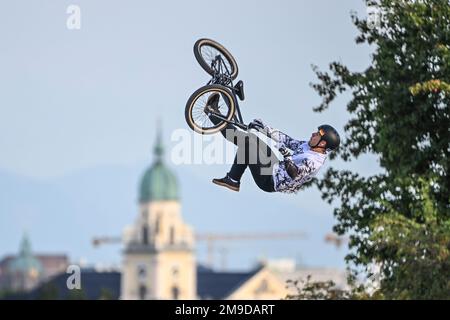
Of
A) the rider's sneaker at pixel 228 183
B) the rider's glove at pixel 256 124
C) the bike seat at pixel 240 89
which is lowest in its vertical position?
the rider's sneaker at pixel 228 183

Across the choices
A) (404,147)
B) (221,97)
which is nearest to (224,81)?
(221,97)

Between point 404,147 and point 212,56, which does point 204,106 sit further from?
point 404,147

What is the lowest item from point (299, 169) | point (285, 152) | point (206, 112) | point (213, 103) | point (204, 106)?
point (299, 169)

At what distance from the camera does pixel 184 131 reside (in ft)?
105

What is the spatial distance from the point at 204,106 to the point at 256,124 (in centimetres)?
99

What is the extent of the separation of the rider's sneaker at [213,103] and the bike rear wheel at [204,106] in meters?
0.05

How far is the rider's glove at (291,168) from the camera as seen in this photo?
31.4 m

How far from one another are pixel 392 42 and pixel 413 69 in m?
1.68

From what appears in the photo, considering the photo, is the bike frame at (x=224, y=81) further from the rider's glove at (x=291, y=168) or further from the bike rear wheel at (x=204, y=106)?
the rider's glove at (x=291, y=168)

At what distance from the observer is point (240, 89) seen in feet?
102

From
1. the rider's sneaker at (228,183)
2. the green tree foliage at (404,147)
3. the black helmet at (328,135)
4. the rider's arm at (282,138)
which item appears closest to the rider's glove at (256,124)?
the rider's arm at (282,138)

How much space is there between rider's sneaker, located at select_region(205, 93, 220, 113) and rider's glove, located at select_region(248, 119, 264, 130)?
73cm
